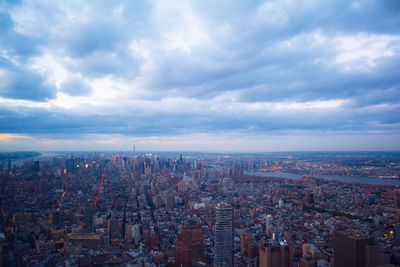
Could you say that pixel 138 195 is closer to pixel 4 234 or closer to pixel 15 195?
pixel 15 195

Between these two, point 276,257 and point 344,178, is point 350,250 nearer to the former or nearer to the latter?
point 276,257

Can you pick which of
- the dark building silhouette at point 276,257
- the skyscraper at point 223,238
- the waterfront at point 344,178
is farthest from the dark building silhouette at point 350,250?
the waterfront at point 344,178

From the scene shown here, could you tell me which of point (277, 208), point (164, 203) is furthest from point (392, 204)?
point (164, 203)

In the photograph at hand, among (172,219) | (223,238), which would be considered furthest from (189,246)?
(172,219)

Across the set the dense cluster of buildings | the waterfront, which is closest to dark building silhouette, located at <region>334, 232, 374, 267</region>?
the dense cluster of buildings

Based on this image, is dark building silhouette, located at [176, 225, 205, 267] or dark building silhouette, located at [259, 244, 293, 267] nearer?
dark building silhouette, located at [259, 244, 293, 267]

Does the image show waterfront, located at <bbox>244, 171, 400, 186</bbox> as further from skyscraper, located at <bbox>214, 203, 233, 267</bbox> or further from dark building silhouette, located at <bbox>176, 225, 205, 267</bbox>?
dark building silhouette, located at <bbox>176, 225, 205, 267</bbox>
